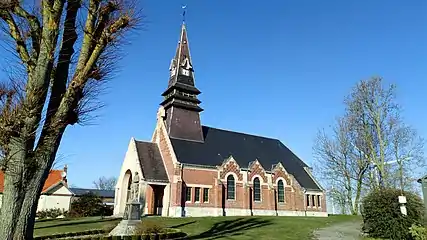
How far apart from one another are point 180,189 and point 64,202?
19.3m

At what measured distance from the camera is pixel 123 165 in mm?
34656

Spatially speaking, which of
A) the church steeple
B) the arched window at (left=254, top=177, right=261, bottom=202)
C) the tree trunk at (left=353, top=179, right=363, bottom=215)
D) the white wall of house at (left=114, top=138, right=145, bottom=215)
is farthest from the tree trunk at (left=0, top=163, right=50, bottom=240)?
the tree trunk at (left=353, top=179, right=363, bottom=215)

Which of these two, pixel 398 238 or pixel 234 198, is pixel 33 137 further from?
pixel 234 198

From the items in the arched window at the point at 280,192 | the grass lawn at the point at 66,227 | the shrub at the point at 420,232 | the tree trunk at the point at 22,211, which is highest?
the arched window at the point at 280,192

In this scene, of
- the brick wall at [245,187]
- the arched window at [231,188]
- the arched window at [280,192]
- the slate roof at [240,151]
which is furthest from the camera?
the arched window at [280,192]

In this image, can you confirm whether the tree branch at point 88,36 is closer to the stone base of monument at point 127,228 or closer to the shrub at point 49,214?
the stone base of monument at point 127,228

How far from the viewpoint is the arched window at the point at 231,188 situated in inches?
1287

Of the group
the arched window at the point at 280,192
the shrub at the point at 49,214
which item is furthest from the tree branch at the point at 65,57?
the arched window at the point at 280,192

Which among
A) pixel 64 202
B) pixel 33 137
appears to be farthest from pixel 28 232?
pixel 64 202

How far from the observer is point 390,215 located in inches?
642

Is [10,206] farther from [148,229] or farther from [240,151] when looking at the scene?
[240,151]

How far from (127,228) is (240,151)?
72.9ft

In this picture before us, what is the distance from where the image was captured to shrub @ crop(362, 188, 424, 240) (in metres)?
15.8

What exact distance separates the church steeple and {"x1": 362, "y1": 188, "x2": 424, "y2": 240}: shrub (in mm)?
20830
